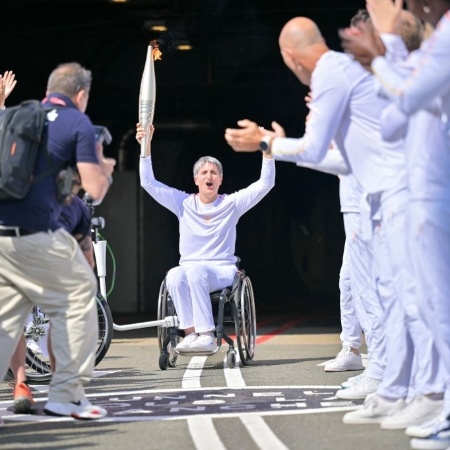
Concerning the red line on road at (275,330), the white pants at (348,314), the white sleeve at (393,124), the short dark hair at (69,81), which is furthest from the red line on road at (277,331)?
the white sleeve at (393,124)

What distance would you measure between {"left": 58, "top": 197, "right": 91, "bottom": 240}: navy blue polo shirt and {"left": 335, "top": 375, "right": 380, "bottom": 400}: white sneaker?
1775mm

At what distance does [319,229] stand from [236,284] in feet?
88.8

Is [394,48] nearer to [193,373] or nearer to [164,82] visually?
[193,373]

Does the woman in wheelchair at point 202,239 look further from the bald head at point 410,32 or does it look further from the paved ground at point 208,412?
the bald head at point 410,32

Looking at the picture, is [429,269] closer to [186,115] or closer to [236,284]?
[236,284]

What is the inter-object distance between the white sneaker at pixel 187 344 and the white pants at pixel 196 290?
0.07 m

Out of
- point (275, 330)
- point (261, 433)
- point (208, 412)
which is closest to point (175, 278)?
point (208, 412)

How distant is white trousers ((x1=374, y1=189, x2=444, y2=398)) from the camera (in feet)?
20.5

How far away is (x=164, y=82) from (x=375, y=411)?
59.8ft

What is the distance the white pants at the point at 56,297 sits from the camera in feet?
22.0

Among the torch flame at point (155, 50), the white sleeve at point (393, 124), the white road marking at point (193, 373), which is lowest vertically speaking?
the white road marking at point (193, 373)

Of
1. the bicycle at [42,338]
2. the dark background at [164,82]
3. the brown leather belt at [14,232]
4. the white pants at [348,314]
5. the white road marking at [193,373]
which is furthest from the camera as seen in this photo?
the dark background at [164,82]

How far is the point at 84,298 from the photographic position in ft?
22.2

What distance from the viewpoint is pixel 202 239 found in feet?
36.8
